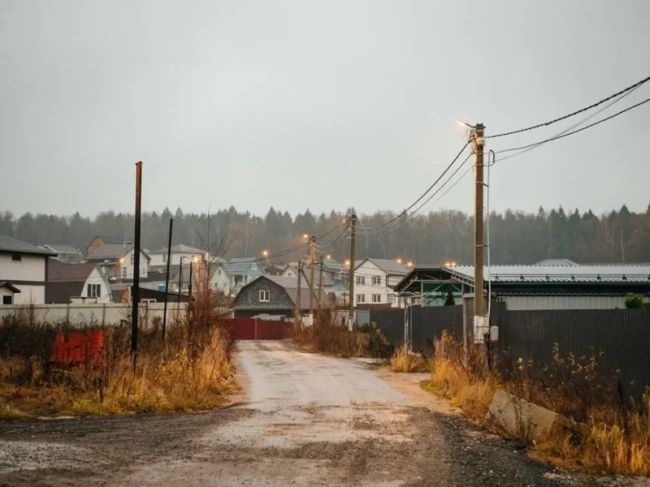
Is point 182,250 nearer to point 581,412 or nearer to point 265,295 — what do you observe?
point 265,295

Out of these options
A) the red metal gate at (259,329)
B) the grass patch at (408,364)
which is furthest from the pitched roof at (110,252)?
the grass patch at (408,364)

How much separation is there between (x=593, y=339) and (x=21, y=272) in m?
46.5

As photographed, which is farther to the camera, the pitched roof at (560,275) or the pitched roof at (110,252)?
the pitched roof at (110,252)

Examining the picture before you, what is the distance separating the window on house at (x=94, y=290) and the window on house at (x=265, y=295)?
672 inches

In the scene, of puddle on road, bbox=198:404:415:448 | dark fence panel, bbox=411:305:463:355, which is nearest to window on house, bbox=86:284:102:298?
dark fence panel, bbox=411:305:463:355

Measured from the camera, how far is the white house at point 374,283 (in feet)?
292

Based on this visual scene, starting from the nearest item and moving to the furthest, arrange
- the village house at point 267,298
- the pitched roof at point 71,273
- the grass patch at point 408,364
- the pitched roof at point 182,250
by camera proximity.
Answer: the grass patch at point 408,364 → the pitched roof at point 71,273 → the village house at point 267,298 → the pitched roof at point 182,250

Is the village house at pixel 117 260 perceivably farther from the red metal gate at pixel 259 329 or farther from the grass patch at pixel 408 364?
the grass patch at pixel 408 364

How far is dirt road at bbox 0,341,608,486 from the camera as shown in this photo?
7867 mm

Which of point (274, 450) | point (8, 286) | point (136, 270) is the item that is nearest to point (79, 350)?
point (136, 270)

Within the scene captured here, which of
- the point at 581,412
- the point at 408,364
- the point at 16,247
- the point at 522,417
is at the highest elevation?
the point at 16,247

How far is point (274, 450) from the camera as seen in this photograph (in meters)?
9.48

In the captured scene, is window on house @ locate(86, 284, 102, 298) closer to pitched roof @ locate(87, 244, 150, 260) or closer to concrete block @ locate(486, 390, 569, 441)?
pitched roof @ locate(87, 244, 150, 260)

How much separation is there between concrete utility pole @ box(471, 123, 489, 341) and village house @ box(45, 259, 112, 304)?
5417 cm
